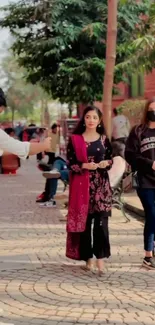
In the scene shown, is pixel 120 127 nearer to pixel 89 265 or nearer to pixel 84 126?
pixel 84 126

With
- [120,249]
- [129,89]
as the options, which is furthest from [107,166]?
[129,89]

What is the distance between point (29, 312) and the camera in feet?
16.5

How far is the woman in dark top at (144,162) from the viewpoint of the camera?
6.57m

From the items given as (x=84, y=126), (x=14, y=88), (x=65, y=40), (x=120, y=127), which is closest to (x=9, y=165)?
(x=65, y=40)

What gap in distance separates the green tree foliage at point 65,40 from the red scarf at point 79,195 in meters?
13.2

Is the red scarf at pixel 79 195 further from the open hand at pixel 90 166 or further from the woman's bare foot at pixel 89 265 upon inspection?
the woman's bare foot at pixel 89 265

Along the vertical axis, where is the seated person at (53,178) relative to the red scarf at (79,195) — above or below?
below

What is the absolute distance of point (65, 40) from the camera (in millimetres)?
19547

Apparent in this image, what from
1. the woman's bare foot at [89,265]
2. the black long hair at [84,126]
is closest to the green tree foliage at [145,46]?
the black long hair at [84,126]

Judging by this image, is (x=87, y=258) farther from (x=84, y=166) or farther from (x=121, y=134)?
(x=121, y=134)

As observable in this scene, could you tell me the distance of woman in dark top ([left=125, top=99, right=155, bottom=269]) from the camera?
657cm

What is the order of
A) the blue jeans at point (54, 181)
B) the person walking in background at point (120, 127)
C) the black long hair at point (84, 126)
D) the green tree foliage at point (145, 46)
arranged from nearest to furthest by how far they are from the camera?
the black long hair at point (84, 126)
the green tree foliage at point (145, 46)
the blue jeans at point (54, 181)
the person walking in background at point (120, 127)

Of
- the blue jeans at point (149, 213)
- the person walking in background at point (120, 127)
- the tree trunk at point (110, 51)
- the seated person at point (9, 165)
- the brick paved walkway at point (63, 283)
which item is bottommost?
the seated person at point (9, 165)

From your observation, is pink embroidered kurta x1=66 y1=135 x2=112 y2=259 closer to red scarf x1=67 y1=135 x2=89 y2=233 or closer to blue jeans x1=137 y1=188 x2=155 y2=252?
red scarf x1=67 y1=135 x2=89 y2=233
